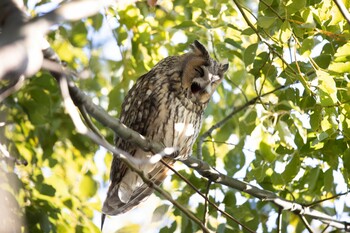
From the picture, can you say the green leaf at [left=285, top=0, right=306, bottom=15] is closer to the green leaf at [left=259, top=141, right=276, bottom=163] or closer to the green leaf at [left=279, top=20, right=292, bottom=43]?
the green leaf at [left=279, top=20, right=292, bottom=43]

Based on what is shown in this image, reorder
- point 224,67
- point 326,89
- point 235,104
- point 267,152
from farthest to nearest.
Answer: point 235,104
point 224,67
point 267,152
point 326,89

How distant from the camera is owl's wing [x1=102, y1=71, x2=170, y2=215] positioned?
3.07 m

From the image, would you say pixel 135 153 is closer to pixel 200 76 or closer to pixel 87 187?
pixel 200 76

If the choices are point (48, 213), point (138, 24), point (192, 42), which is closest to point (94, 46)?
point (138, 24)

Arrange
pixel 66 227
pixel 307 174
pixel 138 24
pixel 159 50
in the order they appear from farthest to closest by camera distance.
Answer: pixel 159 50, pixel 138 24, pixel 66 227, pixel 307 174

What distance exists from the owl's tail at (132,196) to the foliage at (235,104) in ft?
0.44

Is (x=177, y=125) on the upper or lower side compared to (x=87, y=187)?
lower

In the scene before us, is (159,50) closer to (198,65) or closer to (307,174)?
(198,65)

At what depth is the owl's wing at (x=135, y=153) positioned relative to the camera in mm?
3066

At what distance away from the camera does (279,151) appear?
2613mm

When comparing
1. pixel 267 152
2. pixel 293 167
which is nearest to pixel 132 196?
pixel 267 152

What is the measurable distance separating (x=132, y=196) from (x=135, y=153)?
192 mm

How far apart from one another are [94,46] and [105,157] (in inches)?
37.9

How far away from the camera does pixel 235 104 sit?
4.56 m
